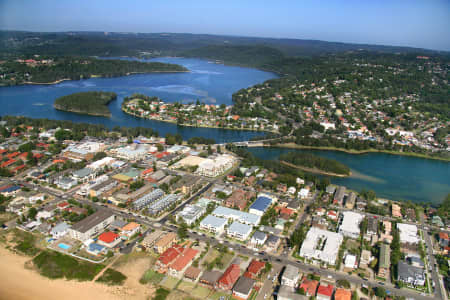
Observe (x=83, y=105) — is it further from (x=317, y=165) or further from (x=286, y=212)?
(x=286, y=212)

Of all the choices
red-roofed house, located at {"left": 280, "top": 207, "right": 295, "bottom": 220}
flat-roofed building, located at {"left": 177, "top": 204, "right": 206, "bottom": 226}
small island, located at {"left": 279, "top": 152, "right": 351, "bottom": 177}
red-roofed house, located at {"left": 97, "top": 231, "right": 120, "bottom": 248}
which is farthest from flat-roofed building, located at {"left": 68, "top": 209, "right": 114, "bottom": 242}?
small island, located at {"left": 279, "top": 152, "right": 351, "bottom": 177}

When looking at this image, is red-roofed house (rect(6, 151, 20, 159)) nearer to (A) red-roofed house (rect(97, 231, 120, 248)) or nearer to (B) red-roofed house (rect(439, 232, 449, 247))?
(A) red-roofed house (rect(97, 231, 120, 248))

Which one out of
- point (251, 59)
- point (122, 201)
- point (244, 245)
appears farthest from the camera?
point (251, 59)

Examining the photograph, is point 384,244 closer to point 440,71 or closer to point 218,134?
point 218,134

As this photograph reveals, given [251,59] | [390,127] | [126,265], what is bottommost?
[126,265]

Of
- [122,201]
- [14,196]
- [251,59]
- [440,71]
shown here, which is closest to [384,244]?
[122,201]

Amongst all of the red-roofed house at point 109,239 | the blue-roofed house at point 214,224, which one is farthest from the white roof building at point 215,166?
the red-roofed house at point 109,239

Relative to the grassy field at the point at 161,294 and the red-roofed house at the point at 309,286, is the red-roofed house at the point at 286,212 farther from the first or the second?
the grassy field at the point at 161,294
